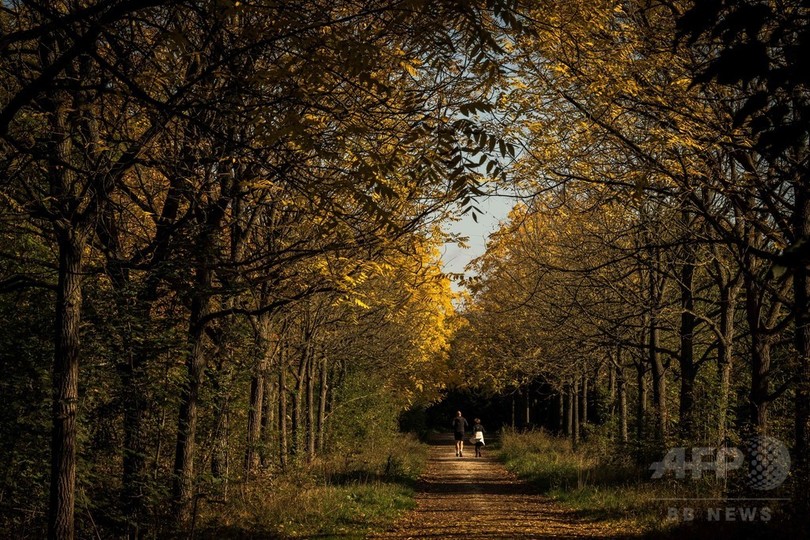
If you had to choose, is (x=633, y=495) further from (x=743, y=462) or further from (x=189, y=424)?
(x=189, y=424)

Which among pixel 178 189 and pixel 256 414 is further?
pixel 256 414

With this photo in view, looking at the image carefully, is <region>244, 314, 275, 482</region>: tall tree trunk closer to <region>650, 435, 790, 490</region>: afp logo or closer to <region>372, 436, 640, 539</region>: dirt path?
<region>372, 436, 640, 539</region>: dirt path

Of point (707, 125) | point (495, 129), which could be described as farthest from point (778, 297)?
point (495, 129)

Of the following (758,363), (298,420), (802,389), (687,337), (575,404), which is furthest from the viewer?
(575,404)

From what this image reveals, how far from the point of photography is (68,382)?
6.72m

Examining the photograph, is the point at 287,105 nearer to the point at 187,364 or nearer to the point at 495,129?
the point at 495,129

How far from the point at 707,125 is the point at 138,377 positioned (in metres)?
7.60

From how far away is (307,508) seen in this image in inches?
497

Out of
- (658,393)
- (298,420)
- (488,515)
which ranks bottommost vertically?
(488,515)

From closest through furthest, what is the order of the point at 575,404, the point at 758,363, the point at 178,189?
the point at 178,189, the point at 758,363, the point at 575,404

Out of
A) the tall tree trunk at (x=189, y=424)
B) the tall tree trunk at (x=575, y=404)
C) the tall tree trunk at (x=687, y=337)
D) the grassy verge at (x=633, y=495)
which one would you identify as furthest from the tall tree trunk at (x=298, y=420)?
the tall tree trunk at (x=575, y=404)

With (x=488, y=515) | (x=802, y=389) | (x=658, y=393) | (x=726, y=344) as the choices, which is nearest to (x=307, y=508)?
(x=488, y=515)

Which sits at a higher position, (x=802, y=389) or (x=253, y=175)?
(x=253, y=175)

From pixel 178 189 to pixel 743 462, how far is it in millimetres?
9110
